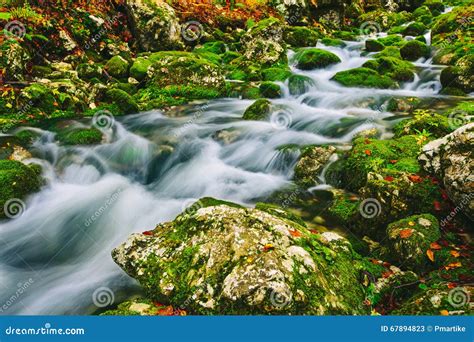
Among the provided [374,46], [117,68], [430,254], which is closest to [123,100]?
[117,68]

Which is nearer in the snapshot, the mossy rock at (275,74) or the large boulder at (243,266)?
the large boulder at (243,266)

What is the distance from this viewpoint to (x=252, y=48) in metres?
15.9

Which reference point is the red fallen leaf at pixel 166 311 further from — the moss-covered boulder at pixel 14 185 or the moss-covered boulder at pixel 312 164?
the moss-covered boulder at pixel 14 185

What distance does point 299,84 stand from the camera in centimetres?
1338

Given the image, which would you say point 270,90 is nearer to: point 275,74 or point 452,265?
point 275,74

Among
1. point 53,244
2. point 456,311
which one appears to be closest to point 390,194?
point 456,311

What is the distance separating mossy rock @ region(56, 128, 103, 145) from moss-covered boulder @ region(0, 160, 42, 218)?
2040mm

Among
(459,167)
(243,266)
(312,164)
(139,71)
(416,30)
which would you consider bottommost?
(312,164)

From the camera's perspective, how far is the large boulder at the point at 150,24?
15953 mm

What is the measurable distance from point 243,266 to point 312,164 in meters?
4.14

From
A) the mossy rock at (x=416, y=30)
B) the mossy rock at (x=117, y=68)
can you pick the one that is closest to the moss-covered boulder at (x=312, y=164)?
the mossy rock at (x=117, y=68)

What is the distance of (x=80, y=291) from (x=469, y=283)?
471cm

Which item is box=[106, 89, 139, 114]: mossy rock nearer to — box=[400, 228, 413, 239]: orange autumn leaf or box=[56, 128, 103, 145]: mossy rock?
box=[56, 128, 103, 145]: mossy rock

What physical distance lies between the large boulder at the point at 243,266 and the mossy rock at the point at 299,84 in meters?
9.65
